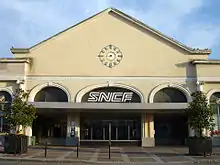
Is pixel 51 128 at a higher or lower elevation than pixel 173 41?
lower

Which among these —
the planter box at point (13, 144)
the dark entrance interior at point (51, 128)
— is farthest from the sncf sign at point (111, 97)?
the planter box at point (13, 144)

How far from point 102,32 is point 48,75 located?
6.92 metres

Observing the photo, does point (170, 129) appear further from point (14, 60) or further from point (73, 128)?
point (14, 60)

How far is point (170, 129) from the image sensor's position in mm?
33688

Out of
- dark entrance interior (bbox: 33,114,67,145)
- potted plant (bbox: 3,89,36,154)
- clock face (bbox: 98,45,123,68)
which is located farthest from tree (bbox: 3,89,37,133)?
clock face (bbox: 98,45,123,68)

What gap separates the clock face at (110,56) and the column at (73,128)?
5.88 m

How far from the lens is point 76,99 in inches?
1222

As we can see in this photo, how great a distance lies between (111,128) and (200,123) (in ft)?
41.1

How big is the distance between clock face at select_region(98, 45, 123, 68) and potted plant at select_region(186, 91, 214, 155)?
1123 centimetres

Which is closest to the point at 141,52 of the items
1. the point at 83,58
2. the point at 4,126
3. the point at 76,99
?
the point at 83,58

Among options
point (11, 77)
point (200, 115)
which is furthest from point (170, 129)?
point (11, 77)

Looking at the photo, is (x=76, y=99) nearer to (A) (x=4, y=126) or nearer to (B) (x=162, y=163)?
(A) (x=4, y=126)

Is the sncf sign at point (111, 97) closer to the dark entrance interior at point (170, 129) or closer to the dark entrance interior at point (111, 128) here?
the dark entrance interior at point (111, 128)

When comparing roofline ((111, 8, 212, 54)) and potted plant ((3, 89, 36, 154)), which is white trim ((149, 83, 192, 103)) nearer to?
roofline ((111, 8, 212, 54))
